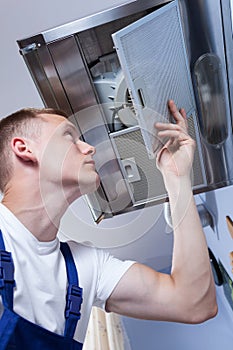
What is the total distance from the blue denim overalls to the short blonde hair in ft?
0.79

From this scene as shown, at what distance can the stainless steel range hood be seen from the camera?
0.92m

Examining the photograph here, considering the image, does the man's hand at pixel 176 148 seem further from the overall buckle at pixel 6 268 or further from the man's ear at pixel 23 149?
the overall buckle at pixel 6 268

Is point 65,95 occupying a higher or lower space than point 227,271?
higher

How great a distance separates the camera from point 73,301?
1009 mm

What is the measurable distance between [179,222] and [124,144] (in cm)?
31

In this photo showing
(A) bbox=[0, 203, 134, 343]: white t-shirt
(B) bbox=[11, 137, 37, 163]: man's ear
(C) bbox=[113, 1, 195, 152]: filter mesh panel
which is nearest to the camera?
(C) bbox=[113, 1, 195, 152]: filter mesh panel

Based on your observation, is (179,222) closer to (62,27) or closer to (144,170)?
(144,170)

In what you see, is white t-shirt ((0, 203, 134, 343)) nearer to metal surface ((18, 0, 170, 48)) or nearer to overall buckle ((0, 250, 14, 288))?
overall buckle ((0, 250, 14, 288))

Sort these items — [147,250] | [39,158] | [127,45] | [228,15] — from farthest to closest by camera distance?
1. [147,250]
2. [39,158]
3. [228,15]
4. [127,45]

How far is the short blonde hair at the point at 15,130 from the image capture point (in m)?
1.11

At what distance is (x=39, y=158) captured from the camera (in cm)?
107

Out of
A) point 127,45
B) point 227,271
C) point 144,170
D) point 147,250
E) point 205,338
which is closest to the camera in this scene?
point 127,45

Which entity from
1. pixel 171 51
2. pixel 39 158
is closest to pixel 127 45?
pixel 171 51

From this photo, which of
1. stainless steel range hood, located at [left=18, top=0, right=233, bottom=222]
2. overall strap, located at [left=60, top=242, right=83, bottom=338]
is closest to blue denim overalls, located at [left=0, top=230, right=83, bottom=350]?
overall strap, located at [left=60, top=242, right=83, bottom=338]
